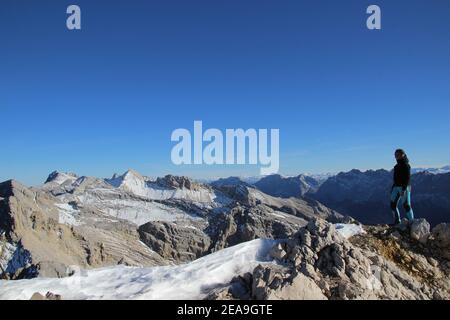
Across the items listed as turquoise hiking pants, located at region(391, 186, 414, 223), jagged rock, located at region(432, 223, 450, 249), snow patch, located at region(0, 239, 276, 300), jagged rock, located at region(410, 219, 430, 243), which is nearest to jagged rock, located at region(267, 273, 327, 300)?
snow patch, located at region(0, 239, 276, 300)

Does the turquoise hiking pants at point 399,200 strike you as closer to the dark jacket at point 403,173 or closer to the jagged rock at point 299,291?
the dark jacket at point 403,173

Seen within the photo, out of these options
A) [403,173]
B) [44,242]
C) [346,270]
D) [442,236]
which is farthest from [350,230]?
[44,242]

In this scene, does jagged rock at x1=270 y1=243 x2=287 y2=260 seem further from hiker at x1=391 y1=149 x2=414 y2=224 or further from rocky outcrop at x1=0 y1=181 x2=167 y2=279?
rocky outcrop at x1=0 y1=181 x2=167 y2=279

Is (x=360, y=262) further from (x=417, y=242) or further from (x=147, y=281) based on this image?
(x=147, y=281)

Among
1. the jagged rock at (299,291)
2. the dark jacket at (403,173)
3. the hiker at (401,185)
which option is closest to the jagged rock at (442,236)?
the hiker at (401,185)

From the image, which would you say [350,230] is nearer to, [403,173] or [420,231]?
[420,231]
